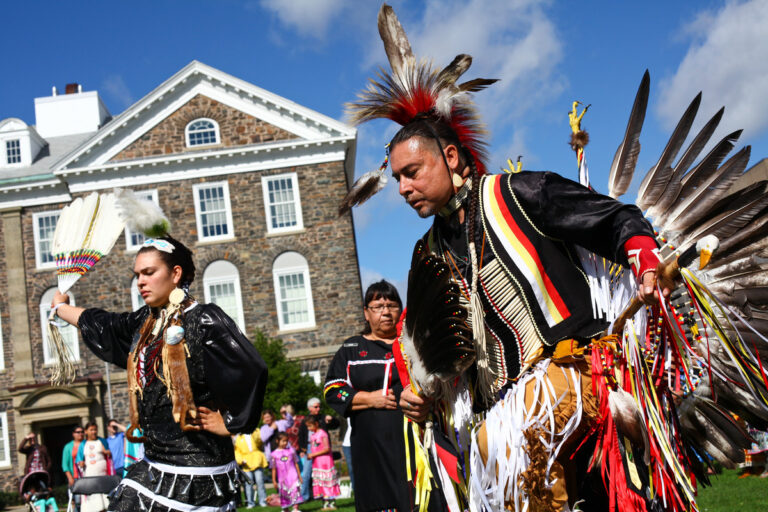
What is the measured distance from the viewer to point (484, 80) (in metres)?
3.28

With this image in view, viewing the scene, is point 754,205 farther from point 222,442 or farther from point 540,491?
point 222,442

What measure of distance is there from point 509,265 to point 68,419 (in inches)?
977

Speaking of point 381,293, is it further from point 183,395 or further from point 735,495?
point 735,495

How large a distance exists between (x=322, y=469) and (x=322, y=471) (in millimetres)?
51

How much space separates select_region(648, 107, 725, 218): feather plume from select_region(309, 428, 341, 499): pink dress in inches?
374

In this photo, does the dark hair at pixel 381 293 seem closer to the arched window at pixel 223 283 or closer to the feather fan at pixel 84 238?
the feather fan at pixel 84 238

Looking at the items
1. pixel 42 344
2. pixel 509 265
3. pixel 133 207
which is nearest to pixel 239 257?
pixel 42 344

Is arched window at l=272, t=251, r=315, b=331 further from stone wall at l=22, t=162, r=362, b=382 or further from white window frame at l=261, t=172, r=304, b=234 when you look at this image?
white window frame at l=261, t=172, r=304, b=234

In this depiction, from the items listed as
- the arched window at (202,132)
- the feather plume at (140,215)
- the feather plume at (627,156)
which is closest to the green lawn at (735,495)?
the feather plume at (627,156)

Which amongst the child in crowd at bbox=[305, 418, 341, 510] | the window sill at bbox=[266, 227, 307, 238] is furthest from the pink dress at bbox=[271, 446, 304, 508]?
the window sill at bbox=[266, 227, 307, 238]

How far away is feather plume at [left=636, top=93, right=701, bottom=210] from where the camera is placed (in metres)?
3.35

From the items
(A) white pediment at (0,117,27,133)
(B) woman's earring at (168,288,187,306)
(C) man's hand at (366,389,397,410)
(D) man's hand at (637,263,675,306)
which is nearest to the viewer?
(D) man's hand at (637,263,675,306)

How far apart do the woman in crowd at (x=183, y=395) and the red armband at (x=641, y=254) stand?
207 cm

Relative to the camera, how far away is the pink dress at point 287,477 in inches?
452
